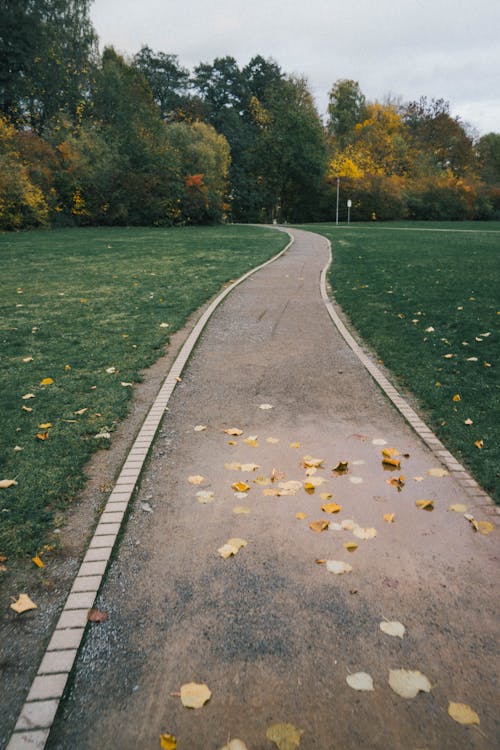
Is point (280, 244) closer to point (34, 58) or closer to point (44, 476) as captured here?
point (44, 476)

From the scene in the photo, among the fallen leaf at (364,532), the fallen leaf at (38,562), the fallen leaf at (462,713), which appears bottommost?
the fallen leaf at (462,713)

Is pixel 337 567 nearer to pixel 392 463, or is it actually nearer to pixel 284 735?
pixel 284 735

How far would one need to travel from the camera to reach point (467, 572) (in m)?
3.36

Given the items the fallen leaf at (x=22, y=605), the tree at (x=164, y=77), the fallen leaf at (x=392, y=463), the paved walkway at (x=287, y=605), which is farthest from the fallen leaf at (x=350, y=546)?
the tree at (x=164, y=77)

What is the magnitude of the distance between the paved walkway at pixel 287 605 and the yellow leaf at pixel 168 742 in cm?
3

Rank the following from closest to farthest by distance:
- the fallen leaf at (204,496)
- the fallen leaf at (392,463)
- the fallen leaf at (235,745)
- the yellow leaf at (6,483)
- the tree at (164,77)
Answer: the fallen leaf at (235,745) → the fallen leaf at (204,496) → the yellow leaf at (6,483) → the fallen leaf at (392,463) → the tree at (164,77)

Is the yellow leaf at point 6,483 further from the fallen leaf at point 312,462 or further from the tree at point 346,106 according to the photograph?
the tree at point 346,106

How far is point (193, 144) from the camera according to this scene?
45.9 meters

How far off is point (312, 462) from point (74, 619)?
2.53m

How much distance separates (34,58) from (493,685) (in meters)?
58.9

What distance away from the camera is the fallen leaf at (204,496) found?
4.20 meters

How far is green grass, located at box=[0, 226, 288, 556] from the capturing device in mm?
4340

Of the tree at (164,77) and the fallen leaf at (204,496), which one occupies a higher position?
the tree at (164,77)

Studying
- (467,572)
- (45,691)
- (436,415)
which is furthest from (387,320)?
(45,691)
